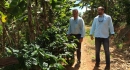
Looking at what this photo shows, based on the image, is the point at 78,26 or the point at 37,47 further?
the point at 78,26

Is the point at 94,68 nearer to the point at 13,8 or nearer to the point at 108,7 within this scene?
the point at 13,8

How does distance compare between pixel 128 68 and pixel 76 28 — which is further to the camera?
pixel 128 68

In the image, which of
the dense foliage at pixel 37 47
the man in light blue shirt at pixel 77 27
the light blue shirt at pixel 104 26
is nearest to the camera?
the dense foliage at pixel 37 47

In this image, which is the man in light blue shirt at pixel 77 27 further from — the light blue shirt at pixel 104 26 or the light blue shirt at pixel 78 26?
the light blue shirt at pixel 104 26

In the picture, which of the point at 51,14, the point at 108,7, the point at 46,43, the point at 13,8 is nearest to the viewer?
the point at 13,8

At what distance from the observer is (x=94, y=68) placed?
8750mm

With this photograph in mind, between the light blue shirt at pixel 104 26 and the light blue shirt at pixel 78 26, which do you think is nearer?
the light blue shirt at pixel 104 26

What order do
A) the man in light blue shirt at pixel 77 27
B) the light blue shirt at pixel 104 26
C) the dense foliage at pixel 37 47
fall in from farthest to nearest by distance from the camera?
the man in light blue shirt at pixel 77 27
the light blue shirt at pixel 104 26
the dense foliage at pixel 37 47

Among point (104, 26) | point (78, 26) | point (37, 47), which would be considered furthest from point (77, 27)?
point (37, 47)

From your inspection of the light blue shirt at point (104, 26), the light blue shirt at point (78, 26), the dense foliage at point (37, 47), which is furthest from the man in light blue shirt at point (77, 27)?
the light blue shirt at point (104, 26)

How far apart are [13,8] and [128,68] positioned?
4819 millimetres

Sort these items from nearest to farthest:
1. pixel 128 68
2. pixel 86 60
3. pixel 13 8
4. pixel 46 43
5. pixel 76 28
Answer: pixel 13 8, pixel 46 43, pixel 76 28, pixel 128 68, pixel 86 60

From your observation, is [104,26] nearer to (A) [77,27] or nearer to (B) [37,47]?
(A) [77,27]

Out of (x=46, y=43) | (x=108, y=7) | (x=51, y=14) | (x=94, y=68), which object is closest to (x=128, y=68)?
(x=94, y=68)
